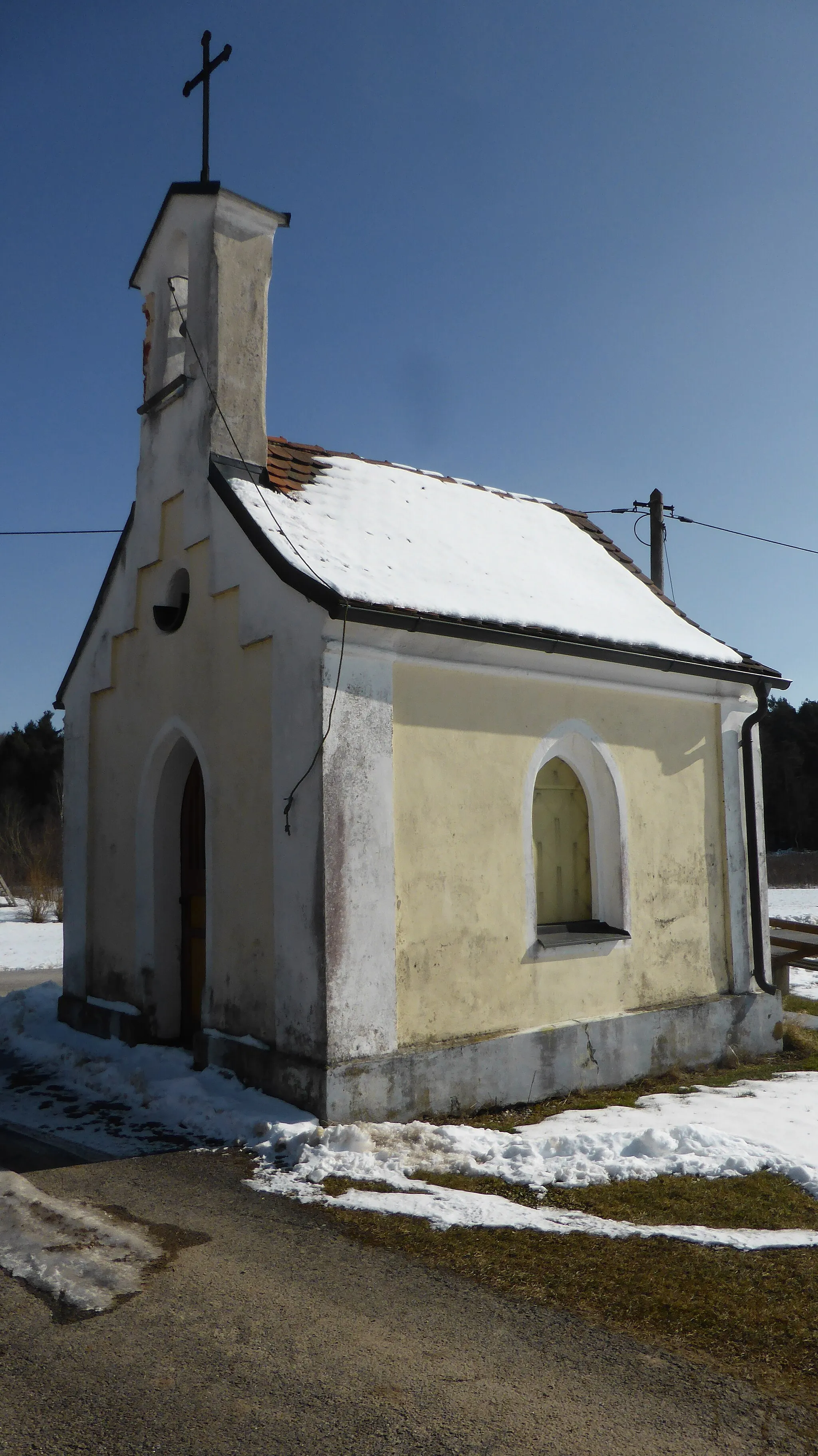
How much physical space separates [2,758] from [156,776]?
36308mm

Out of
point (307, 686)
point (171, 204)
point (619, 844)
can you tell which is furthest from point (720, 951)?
point (171, 204)

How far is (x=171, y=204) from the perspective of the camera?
895cm

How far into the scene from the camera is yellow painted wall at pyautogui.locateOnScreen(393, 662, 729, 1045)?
7.22 m

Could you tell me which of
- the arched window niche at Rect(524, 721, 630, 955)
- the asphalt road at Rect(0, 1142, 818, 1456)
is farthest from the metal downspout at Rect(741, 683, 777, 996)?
the asphalt road at Rect(0, 1142, 818, 1456)

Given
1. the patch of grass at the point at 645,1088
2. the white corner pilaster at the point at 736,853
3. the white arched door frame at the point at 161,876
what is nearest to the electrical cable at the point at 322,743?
the white arched door frame at the point at 161,876

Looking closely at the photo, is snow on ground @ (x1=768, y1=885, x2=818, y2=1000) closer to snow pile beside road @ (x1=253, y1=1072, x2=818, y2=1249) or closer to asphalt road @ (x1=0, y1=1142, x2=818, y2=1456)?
snow pile beside road @ (x1=253, y1=1072, x2=818, y2=1249)

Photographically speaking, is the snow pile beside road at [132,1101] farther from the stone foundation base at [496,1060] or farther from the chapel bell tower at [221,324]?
the chapel bell tower at [221,324]

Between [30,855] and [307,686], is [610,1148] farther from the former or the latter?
[30,855]

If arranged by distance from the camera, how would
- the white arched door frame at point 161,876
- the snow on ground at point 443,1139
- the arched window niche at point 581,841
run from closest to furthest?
the snow on ground at point 443,1139 < the arched window niche at point 581,841 < the white arched door frame at point 161,876

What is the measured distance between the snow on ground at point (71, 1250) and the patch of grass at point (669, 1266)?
1.08m

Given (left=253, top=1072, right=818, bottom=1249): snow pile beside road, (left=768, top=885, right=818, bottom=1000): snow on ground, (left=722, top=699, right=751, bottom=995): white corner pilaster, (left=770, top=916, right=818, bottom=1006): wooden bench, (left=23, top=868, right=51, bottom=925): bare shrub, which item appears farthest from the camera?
(left=23, top=868, right=51, bottom=925): bare shrub

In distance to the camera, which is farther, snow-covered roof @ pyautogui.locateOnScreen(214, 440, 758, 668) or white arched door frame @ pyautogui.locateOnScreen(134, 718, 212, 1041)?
white arched door frame @ pyautogui.locateOnScreen(134, 718, 212, 1041)

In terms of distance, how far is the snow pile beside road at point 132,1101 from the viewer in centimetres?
649

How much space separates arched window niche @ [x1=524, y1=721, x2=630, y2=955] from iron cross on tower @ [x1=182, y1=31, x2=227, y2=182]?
239 inches
